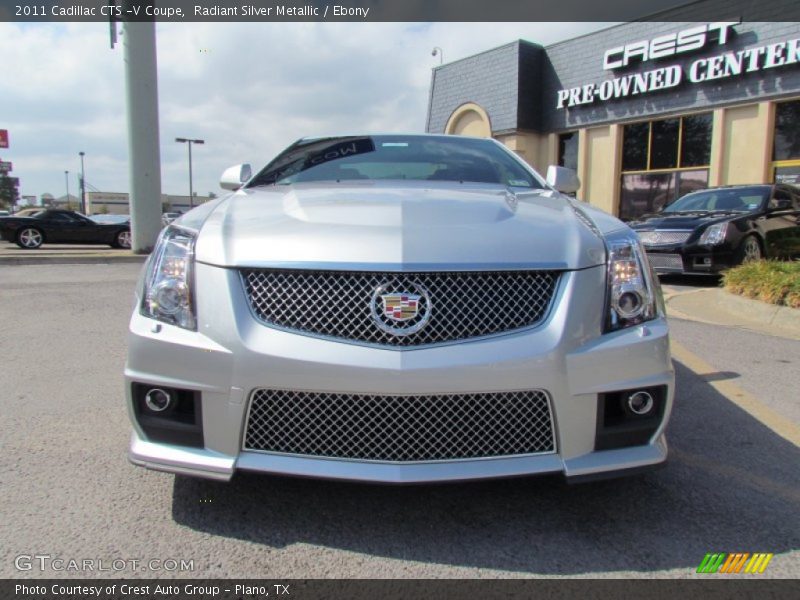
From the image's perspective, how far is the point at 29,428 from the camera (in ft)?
9.96

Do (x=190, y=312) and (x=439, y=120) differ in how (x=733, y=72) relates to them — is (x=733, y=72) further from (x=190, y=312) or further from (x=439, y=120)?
(x=190, y=312)

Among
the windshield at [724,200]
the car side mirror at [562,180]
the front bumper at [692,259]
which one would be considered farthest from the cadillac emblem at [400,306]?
the windshield at [724,200]

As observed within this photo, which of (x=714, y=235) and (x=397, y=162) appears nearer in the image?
(x=397, y=162)

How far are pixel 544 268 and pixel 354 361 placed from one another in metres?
0.72

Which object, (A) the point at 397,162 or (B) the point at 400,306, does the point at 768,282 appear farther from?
(B) the point at 400,306

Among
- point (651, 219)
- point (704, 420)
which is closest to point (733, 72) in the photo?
point (651, 219)

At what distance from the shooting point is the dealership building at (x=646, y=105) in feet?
46.4

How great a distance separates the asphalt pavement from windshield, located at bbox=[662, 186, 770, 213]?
7.28 m

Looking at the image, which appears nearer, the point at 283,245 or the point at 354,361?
the point at 354,361

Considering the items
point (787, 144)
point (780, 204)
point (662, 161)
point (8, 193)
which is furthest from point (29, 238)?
point (8, 193)

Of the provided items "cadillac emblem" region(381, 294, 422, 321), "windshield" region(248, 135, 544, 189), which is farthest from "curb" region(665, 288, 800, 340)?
"cadillac emblem" region(381, 294, 422, 321)

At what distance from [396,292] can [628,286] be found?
856 millimetres

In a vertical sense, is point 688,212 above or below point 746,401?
above

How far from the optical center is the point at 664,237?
8.98 meters
